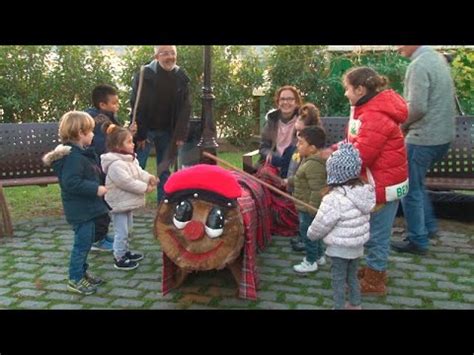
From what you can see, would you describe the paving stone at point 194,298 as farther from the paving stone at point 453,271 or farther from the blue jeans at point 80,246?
the paving stone at point 453,271

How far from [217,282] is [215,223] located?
836 mm

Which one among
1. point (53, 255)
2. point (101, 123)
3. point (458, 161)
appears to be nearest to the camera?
point (53, 255)

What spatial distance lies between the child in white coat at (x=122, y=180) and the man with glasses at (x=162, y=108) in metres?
1.33

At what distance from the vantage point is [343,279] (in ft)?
13.4

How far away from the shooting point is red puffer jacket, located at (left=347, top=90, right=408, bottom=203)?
171 inches

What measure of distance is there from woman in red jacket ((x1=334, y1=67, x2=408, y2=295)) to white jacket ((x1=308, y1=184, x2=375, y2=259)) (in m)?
0.53

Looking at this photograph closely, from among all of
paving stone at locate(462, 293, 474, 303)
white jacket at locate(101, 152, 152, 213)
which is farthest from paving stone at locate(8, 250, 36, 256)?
paving stone at locate(462, 293, 474, 303)

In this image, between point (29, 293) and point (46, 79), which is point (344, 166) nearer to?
point (29, 293)

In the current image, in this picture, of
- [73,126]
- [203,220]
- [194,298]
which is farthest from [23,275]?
[203,220]

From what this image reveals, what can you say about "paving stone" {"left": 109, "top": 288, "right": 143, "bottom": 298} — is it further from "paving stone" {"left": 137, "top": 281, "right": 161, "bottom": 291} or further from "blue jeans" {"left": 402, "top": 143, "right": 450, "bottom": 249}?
"blue jeans" {"left": 402, "top": 143, "right": 450, "bottom": 249}

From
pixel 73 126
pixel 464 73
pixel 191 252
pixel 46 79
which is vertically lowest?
pixel 191 252

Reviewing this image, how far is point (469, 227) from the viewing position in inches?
248

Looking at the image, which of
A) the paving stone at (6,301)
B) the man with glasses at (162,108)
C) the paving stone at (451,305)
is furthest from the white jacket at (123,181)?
the paving stone at (451,305)
